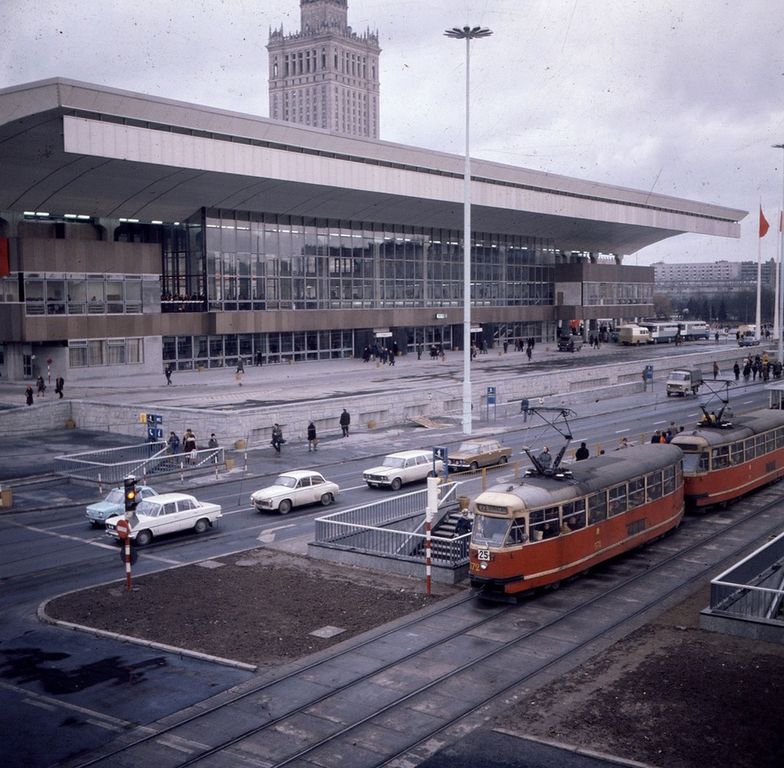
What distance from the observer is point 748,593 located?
1819 cm

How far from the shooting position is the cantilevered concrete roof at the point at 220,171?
169 ft

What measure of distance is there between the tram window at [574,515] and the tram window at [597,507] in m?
0.34

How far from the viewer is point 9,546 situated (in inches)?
1050

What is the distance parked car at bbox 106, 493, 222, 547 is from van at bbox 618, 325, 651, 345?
85.2 meters

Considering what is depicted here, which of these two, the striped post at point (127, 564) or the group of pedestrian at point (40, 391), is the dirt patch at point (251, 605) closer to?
the striped post at point (127, 564)

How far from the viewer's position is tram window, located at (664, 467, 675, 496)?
25.5 metres

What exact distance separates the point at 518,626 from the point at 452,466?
19.0 meters

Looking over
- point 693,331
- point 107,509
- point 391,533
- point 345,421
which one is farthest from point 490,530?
point 693,331

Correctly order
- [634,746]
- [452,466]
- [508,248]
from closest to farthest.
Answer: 1. [634,746]
2. [452,466]
3. [508,248]

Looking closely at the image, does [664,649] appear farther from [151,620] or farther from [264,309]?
[264,309]

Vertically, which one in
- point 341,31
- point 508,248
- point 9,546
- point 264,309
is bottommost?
point 9,546

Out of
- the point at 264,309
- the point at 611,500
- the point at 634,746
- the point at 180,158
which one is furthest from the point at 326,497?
the point at 264,309

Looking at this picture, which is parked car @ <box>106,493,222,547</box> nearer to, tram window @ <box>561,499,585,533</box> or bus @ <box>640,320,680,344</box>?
tram window @ <box>561,499,585,533</box>

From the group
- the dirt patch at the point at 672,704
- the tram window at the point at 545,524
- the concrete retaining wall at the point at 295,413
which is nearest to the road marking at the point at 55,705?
the dirt patch at the point at 672,704
